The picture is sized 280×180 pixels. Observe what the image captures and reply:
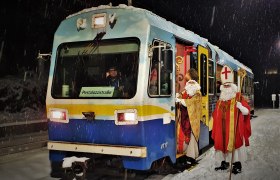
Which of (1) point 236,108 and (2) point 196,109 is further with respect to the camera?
(2) point 196,109

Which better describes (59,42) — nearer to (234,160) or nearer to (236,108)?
(236,108)

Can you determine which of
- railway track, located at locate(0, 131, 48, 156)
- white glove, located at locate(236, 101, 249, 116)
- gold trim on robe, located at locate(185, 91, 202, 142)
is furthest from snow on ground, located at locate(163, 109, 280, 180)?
railway track, located at locate(0, 131, 48, 156)

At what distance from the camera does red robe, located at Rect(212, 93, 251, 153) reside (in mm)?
6613

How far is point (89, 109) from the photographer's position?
19.4 ft

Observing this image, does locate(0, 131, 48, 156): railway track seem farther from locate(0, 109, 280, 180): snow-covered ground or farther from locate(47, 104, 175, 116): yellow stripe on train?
locate(47, 104, 175, 116): yellow stripe on train

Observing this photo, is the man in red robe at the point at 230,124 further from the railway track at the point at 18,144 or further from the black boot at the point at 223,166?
the railway track at the point at 18,144

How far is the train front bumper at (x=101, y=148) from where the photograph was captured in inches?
217

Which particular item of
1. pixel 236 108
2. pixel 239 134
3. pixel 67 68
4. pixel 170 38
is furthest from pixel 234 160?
pixel 67 68

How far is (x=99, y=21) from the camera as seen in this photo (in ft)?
20.2

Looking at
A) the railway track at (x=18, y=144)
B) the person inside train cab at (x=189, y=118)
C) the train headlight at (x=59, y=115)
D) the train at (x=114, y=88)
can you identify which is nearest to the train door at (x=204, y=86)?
the person inside train cab at (x=189, y=118)

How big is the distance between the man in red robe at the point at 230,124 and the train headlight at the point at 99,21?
2434 millimetres

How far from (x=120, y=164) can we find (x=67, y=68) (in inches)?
75.5

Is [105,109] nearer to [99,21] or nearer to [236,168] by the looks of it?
[99,21]

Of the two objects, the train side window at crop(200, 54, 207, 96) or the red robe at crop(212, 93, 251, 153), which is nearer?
the red robe at crop(212, 93, 251, 153)
